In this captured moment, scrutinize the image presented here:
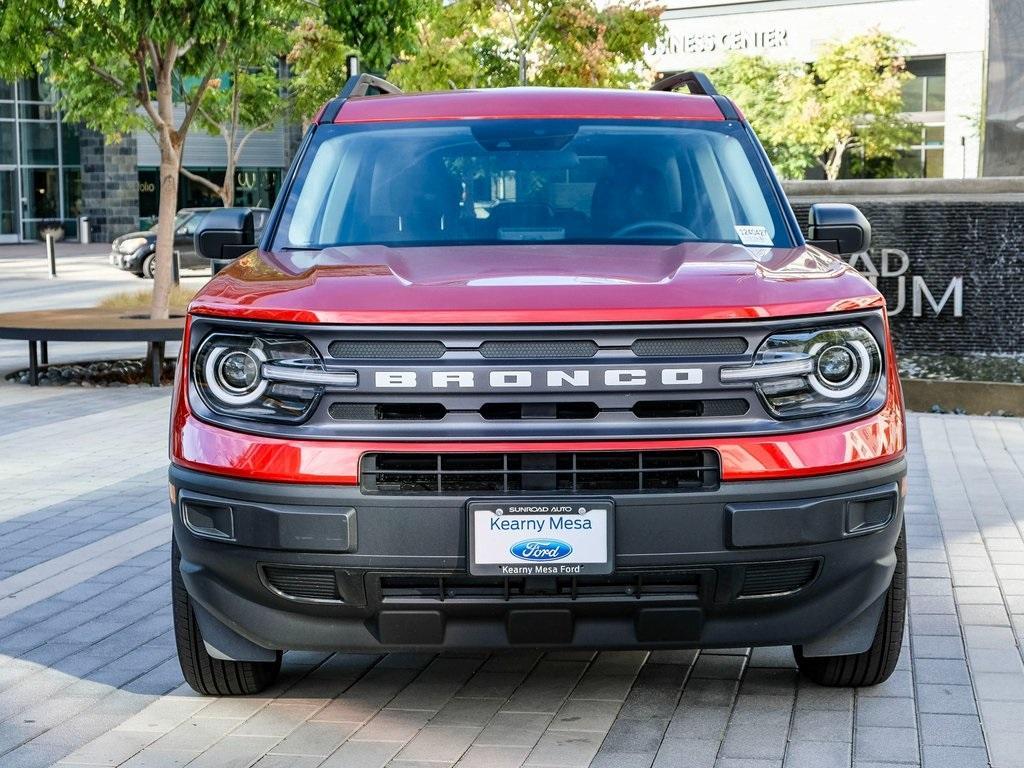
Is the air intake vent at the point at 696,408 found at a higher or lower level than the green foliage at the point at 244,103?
lower

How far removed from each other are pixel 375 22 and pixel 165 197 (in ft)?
8.97

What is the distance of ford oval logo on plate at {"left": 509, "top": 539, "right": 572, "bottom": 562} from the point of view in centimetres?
373

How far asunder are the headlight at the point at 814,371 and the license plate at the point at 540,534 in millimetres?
473

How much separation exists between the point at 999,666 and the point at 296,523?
2.32 meters

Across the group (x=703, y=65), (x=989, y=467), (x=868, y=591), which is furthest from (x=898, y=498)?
(x=703, y=65)

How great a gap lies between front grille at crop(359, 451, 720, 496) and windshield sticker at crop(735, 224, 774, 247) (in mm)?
1200

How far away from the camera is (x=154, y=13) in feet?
44.9

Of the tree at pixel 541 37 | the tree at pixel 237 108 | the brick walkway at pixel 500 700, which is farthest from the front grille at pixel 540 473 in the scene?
the tree at pixel 237 108

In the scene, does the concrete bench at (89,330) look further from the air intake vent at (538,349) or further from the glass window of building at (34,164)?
the glass window of building at (34,164)

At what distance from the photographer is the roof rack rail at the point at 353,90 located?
5.41 meters

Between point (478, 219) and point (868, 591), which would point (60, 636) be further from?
point (868, 591)

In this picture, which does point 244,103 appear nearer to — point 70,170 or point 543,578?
point 70,170

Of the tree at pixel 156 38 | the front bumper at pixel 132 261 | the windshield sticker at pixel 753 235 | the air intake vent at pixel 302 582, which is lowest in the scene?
the front bumper at pixel 132 261

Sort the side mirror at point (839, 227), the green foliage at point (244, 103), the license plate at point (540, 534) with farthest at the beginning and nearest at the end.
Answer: the green foliage at point (244, 103) → the side mirror at point (839, 227) → the license plate at point (540, 534)
